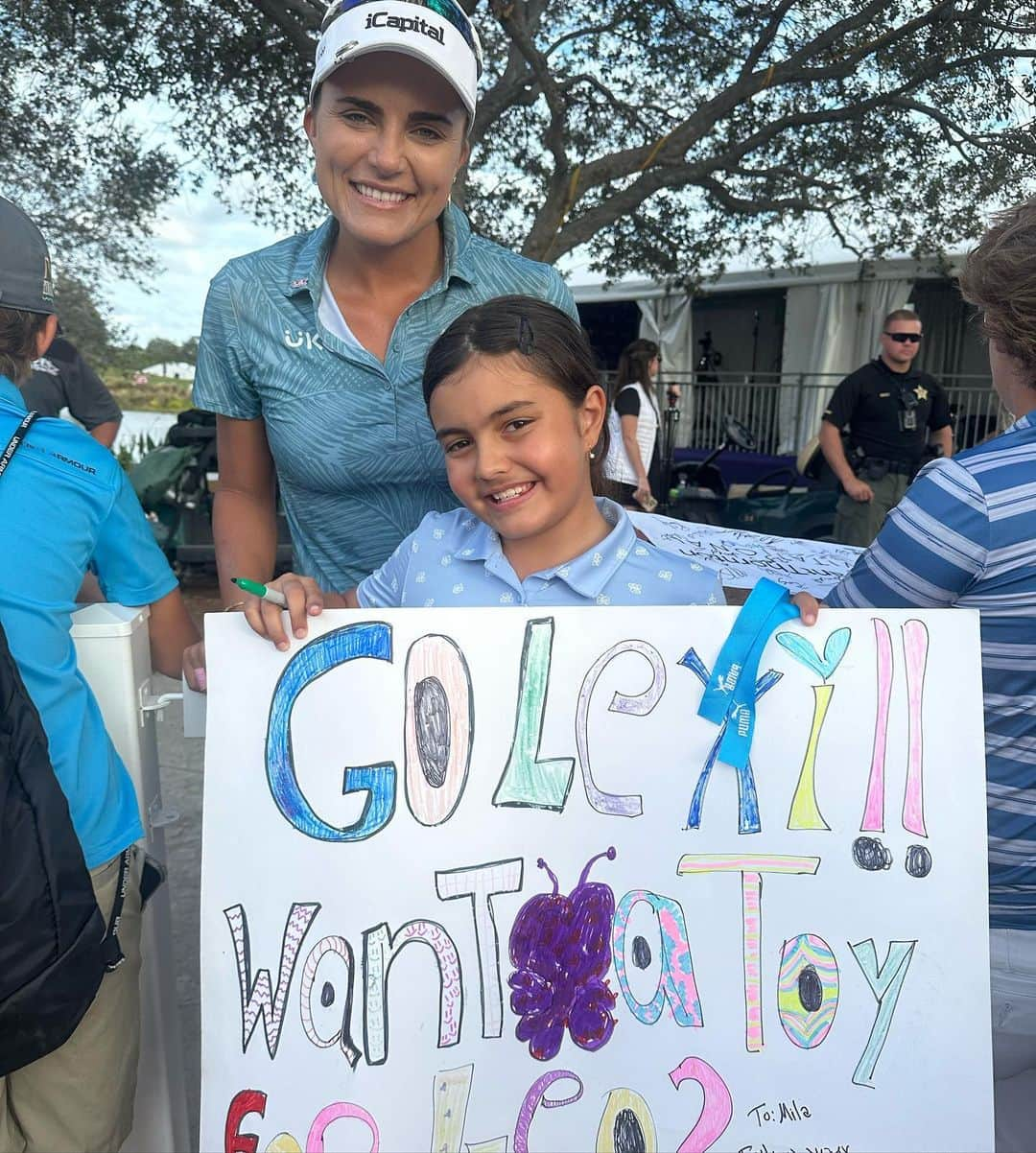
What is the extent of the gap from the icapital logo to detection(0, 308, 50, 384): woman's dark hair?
70cm

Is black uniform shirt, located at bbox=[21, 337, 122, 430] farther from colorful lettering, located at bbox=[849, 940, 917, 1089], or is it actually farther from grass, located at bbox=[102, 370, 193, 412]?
grass, located at bbox=[102, 370, 193, 412]

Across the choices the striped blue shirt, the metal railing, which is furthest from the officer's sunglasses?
the metal railing

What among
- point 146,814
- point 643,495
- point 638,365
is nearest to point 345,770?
point 146,814

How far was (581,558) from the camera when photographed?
5.29 feet

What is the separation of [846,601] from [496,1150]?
0.88 m

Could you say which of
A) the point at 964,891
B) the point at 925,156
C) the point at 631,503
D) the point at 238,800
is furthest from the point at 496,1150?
the point at 925,156

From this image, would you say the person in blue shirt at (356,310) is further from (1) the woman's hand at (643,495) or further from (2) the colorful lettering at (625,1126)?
(1) the woman's hand at (643,495)

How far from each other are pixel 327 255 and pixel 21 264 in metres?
0.51

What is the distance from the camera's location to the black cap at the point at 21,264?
1.49 meters

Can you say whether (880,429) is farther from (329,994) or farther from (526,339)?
(329,994)

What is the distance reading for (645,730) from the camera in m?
1.31

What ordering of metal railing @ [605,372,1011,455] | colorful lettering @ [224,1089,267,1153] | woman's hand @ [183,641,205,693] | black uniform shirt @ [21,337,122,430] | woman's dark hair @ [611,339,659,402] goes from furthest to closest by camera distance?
metal railing @ [605,372,1011,455]
woman's dark hair @ [611,339,659,402]
black uniform shirt @ [21,337,122,430]
woman's hand @ [183,641,205,693]
colorful lettering @ [224,1089,267,1153]

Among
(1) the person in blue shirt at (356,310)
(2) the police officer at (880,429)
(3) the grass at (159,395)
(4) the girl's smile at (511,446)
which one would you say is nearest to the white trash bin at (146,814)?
(1) the person in blue shirt at (356,310)

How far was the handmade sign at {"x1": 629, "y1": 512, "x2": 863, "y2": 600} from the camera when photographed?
1.65 meters
